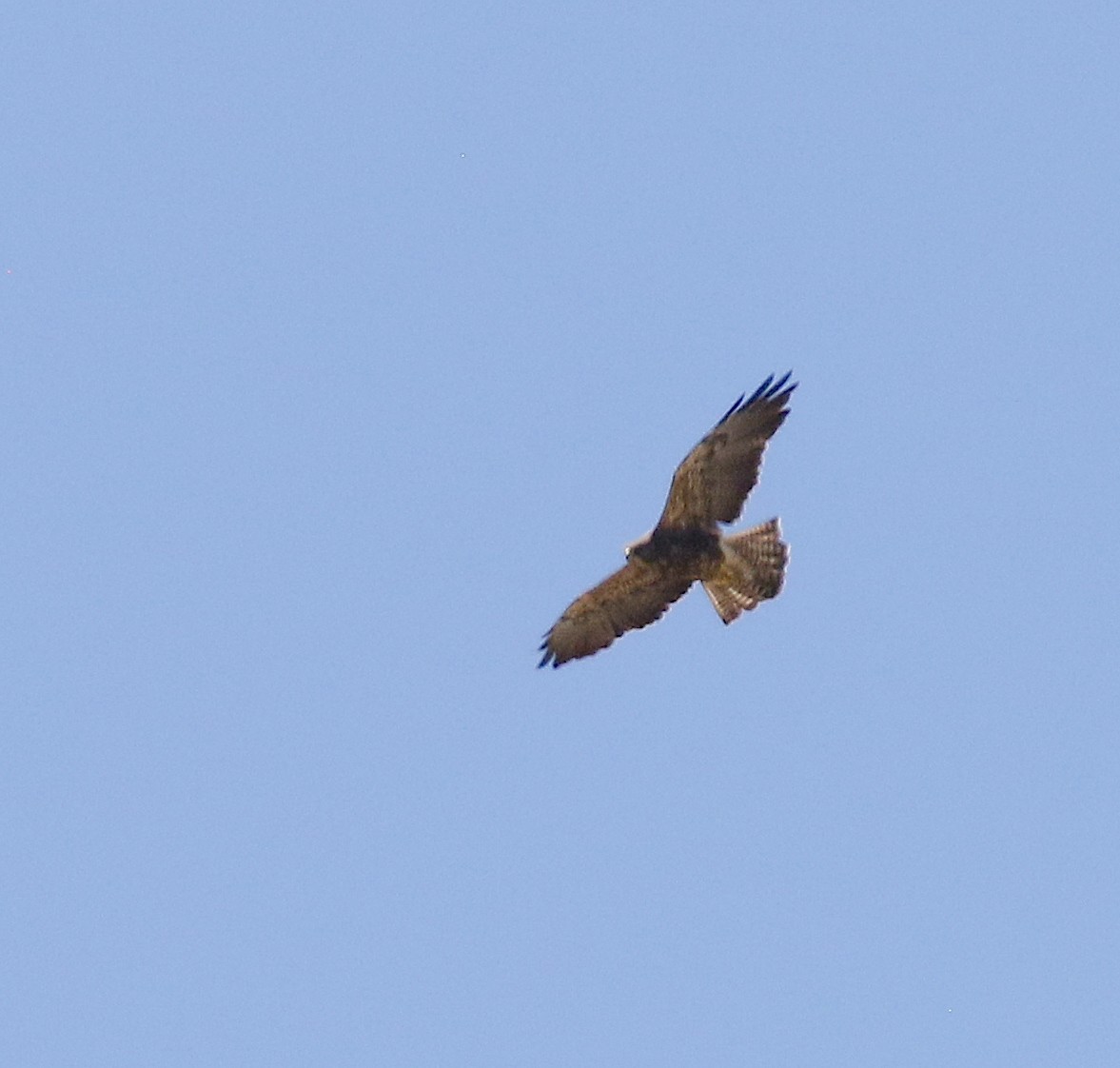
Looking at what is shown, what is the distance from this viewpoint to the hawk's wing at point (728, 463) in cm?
2064

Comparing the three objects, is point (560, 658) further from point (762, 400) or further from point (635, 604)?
point (762, 400)

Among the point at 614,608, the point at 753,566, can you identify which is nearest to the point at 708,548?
the point at 753,566

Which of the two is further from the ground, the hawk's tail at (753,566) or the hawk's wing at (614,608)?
the hawk's wing at (614,608)

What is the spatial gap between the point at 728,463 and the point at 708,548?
0.80 meters

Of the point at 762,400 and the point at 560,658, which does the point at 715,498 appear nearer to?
the point at 762,400

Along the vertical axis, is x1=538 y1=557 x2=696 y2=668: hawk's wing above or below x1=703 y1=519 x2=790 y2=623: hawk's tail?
above

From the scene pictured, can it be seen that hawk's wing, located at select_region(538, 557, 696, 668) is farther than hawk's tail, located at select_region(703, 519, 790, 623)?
Yes

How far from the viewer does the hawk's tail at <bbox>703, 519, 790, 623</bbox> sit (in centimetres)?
2119

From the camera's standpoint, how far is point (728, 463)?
68.3ft

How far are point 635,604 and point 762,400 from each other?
238 centimetres

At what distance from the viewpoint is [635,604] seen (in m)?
22.1

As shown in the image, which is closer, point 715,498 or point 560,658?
point 715,498

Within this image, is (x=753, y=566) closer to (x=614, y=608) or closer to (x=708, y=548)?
(x=708, y=548)

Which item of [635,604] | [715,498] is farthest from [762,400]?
[635,604]
